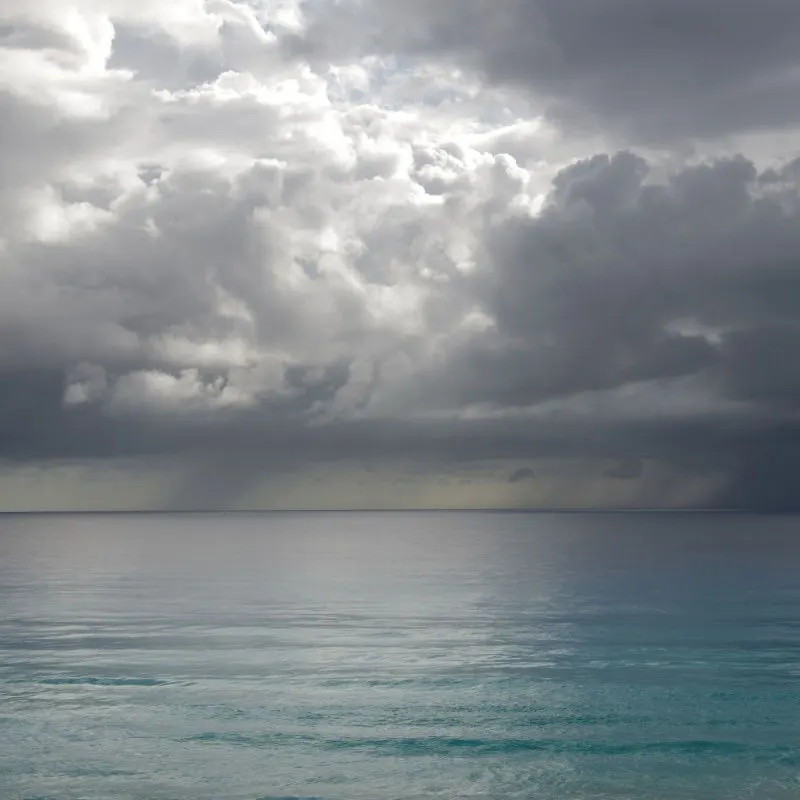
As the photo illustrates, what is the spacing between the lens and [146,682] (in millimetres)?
48656

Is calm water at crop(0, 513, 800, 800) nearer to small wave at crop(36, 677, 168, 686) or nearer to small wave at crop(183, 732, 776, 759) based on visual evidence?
small wave at crop(183, 732, 776, 759)

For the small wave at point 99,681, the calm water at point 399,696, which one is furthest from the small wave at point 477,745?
the small wave at point 99,681

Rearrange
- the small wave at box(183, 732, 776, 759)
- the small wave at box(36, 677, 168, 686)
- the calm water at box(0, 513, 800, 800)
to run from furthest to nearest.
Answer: the small wave at box(36, 677, 168, 686) → the small wave at box(183, 732, 776, 759) → the calm water at box(0, 513, 800, 800)

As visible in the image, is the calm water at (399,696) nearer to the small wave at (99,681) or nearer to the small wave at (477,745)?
the small wave at (477,745)

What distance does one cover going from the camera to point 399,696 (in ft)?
148

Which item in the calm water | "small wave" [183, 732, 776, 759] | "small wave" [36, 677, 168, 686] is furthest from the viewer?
"small wave" [36, 677, 168, 686]

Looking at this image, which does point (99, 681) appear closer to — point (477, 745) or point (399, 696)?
point (399, 696)

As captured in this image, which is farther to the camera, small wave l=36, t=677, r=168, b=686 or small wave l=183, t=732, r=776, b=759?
small wave l=36, t=677, r=168, b=686

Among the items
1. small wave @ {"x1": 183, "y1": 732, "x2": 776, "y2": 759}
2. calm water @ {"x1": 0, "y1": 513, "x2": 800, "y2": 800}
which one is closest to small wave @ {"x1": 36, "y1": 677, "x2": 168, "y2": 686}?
calm water @ {"x1": 0, "y1": 513, "x2": 800, "y2": 800}

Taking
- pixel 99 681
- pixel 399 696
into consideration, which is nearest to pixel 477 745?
pixel 399 696

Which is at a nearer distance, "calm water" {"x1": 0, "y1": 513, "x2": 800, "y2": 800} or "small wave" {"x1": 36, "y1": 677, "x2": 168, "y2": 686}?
"calm water" {"x1": 0, "y1": 513, "x2": 800, "y2": 800}

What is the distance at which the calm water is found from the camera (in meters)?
33.2

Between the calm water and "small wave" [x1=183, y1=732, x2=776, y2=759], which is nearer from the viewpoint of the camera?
the calm water

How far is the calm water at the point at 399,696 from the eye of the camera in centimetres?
3325
